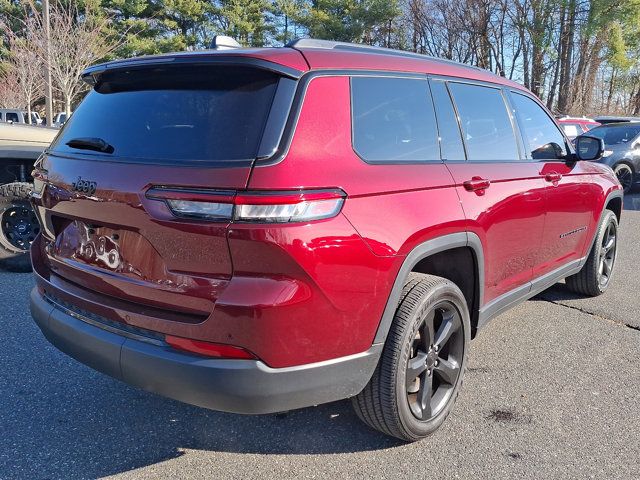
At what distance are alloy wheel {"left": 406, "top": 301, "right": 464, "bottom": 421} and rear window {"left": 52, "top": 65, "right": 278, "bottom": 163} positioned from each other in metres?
1.24

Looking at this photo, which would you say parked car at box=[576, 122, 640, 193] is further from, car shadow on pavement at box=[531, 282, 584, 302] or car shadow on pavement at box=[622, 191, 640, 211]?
car shadow on pavement at box=[531, 282, 584, 302]

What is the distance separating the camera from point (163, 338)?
2.15 m

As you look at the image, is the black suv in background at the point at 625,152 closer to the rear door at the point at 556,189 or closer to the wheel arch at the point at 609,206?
the wheel arch at the point at 609,206

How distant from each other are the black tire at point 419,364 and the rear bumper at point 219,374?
153 mm

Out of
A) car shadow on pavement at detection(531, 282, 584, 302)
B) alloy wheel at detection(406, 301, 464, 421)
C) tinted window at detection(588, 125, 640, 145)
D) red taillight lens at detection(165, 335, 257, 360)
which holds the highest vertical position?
tinted window at detection(588, 125, 640, 145)

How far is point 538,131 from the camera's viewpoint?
3930mm

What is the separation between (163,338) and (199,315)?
0.64 ft

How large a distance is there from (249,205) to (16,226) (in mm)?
4608

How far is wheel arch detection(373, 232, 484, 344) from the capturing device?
235cm

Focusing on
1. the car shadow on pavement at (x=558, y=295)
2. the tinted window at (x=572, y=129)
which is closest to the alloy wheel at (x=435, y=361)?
the car shadow on pavement at (x=558, y=295)

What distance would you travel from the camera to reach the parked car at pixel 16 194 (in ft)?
17.7

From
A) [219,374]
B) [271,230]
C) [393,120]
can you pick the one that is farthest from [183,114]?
[219,374]

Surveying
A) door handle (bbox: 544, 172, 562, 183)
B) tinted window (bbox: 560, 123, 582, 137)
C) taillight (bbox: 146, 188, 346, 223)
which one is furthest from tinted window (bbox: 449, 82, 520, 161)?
tinted window (bbox: 560, 123, 582, 137)

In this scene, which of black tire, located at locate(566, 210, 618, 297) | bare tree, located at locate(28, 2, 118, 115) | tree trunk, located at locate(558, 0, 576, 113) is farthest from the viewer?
tree trunk, located at locate(558, 0, 576, 113)
